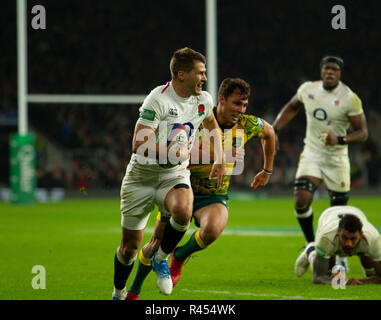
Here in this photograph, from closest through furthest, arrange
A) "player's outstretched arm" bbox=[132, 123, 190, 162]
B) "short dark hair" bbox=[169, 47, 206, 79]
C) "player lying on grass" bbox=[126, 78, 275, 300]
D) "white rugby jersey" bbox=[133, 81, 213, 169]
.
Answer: "player's outstretched arm" bbox=[132, 123, 190, 162] → "white rugby jersey" bbox=[133, 81, 213, 169] → "short dark hair" bbox=[169, 47, 206, 79] → "player lying on grass" bbox=[126, 78, 275, 300]

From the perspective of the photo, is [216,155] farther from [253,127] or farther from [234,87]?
[253,127]

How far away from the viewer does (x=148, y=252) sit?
607 cm

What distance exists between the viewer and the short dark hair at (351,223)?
6.62 m

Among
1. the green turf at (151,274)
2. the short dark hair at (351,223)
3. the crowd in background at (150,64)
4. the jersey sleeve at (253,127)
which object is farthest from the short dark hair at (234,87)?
the crowd in background at (150,64)

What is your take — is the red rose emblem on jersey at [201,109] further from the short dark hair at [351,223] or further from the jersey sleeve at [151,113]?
the short dark hair at [351,223]

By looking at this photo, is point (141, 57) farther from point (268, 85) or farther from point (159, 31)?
point (268, 85)

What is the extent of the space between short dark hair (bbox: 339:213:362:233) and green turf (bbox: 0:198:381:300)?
487 mm

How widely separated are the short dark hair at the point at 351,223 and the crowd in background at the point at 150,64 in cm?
1834

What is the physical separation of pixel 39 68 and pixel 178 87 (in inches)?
882

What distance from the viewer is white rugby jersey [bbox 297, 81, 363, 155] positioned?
8734 mm

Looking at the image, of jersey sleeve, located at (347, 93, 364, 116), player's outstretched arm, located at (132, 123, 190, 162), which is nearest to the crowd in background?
jersey sleeve, located at (347, 93, 364, 116)

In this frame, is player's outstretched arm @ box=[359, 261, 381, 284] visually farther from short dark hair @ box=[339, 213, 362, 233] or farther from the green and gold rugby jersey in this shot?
the green and gold rugby jersey

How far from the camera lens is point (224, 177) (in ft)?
22.0
